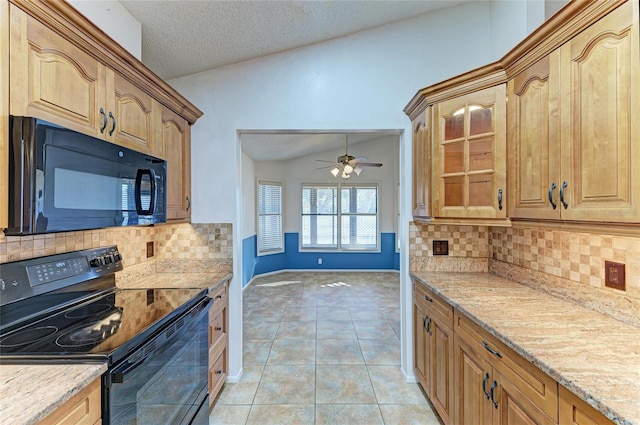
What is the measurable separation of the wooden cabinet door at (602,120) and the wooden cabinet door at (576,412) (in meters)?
0.65

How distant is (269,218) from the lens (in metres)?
7.09

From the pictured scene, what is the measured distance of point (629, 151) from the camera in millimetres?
1098

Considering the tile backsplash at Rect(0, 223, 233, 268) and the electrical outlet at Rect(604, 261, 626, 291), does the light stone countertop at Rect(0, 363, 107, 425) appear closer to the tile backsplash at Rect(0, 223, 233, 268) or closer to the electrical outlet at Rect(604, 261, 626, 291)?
the tile backsplash at Rect(0, 223, 233, 268)

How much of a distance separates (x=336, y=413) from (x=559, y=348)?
1.64m

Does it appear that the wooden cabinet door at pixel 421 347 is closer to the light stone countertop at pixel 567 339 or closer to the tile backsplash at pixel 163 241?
the light stone countertop at pixel 567 339

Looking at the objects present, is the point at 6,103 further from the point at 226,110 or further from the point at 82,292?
the point at 226,110

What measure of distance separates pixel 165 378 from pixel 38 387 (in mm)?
590

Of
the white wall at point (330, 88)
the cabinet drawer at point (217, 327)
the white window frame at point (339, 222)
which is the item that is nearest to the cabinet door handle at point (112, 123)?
the white wall at point (330, 88)

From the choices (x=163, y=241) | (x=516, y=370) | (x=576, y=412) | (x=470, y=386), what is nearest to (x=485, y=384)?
(x=470, y=386)

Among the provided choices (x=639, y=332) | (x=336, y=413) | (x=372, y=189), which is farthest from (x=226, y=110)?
(x=372, y=189)

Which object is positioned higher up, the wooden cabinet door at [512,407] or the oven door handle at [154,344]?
the oven door handle at [154,344]

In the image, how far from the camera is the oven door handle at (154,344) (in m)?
1.08

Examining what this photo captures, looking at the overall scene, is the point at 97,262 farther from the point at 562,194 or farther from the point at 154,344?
the point at 562,194

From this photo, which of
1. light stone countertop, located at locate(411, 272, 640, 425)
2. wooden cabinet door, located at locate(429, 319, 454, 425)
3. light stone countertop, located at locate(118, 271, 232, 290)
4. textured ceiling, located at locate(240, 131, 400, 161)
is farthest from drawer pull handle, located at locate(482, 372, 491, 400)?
textured ceiling, located at locate(240, 131, 400, 161)
